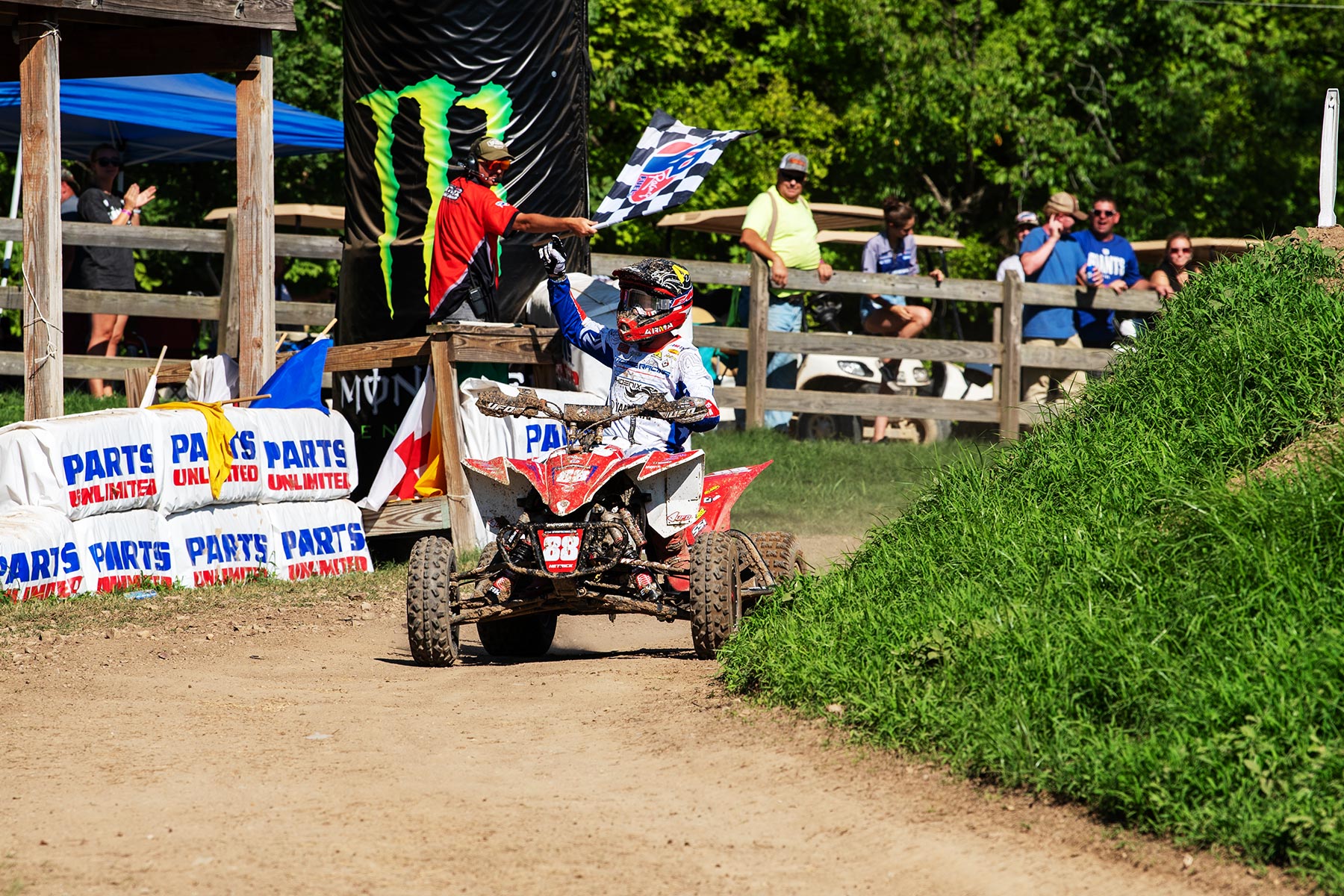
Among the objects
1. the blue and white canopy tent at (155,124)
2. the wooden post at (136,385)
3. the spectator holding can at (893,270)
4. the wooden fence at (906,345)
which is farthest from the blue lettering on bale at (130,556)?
the spectator holding can at (893,270)

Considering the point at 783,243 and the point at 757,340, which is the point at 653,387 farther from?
the point at 783,243

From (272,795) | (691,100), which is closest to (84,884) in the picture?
(272,795)

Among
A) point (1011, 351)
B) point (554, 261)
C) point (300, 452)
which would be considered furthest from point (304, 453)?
point (1011, 351)

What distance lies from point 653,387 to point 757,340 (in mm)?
6933

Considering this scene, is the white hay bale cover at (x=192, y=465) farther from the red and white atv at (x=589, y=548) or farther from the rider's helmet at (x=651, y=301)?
the rider's helmet at (x=651, y=301)

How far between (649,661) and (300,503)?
12.1 ft

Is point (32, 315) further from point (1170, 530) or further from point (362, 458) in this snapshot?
point (1170, 530)

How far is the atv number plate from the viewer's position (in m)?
7.14

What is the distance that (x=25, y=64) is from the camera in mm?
9719

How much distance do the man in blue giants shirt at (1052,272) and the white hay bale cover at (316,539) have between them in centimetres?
746

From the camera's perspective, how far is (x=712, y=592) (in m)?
7.07

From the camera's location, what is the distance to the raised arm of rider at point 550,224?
33.7 feet

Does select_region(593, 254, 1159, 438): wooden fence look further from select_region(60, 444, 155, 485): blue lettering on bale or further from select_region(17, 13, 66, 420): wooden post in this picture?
select_region(60, 444, 155, 485): blue lettering on bale

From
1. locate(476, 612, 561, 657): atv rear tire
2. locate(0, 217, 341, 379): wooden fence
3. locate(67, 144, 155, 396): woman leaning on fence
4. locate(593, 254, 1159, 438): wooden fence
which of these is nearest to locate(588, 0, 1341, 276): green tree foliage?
locate(593, 254, 1159, 438): wooden fence
